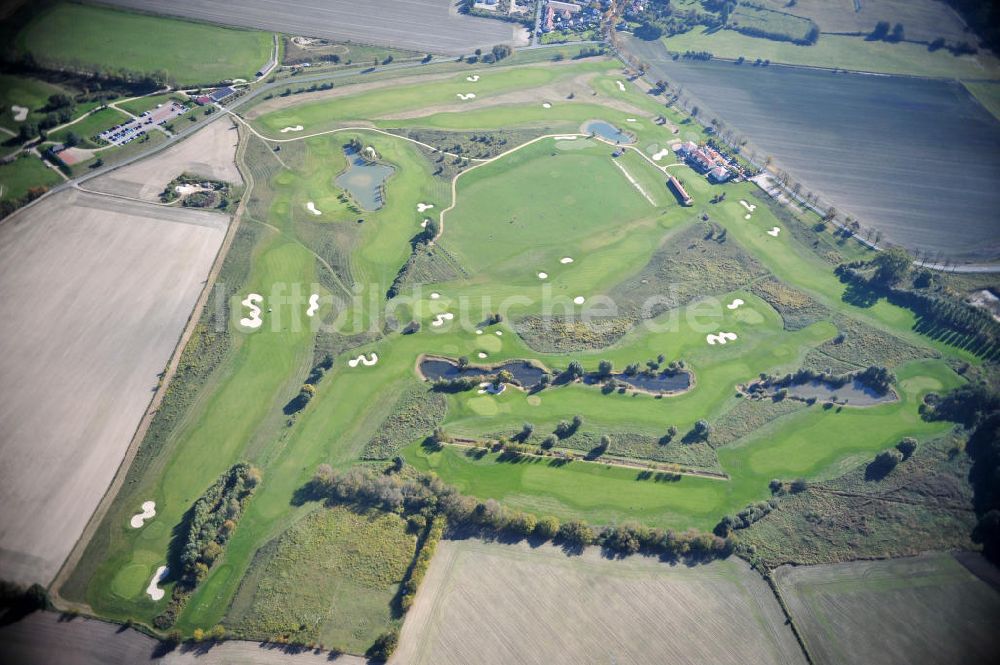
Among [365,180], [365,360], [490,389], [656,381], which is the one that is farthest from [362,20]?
[656,381]

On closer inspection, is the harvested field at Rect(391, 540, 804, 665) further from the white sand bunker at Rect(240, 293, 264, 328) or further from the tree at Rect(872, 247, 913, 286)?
the tree at Rect(872, 247, 913, 286)

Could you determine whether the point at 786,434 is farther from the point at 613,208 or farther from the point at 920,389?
the point at 613,208

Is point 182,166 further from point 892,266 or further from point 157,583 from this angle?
point 892,266

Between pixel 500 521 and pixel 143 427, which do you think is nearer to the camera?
pixel 500 521

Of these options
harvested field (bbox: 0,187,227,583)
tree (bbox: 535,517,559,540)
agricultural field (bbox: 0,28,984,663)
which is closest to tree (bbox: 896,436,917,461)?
agricultural field (bbox: 0,28,984,663)

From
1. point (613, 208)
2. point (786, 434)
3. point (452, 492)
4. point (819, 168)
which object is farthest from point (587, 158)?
point (452, 492)

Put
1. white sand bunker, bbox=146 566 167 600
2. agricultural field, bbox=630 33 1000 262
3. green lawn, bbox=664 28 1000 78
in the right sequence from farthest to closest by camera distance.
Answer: green lawn, bbox=664 28 1000 78 → agricultural field, bbox=630 33 1000 262 → white sand bunker, bbox=146 566 167 600
